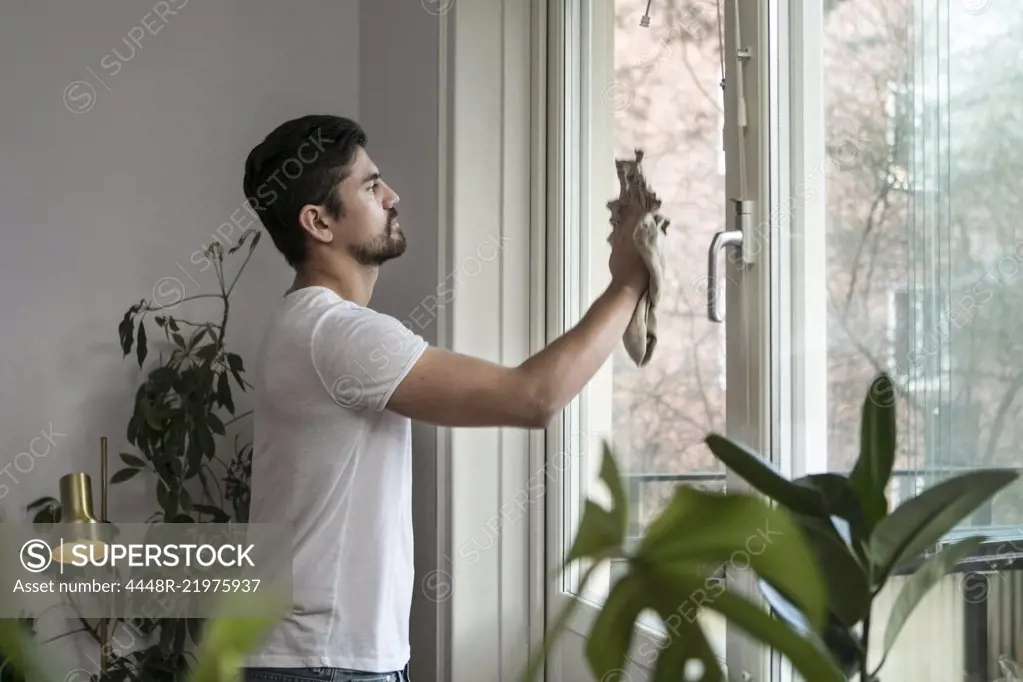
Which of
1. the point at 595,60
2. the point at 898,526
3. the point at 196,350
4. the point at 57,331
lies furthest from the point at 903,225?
the point at 57,331

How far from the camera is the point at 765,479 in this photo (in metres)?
0.66

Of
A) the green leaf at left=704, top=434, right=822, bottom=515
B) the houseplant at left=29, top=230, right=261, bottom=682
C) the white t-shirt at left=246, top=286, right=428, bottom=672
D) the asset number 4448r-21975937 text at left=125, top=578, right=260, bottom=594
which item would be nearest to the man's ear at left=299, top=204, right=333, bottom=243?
the white t-shirt at left=246, top=286, right=428, bottom=672

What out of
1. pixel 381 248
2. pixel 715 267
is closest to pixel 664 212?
pixel 715 267

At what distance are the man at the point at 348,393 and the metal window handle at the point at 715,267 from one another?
0.13 meters

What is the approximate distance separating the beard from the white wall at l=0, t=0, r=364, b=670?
2.98 feet

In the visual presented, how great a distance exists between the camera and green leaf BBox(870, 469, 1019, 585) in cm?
61

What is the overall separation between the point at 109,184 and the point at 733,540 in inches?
102

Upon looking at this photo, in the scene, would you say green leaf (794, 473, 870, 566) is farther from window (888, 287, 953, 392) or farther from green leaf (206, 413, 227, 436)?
green leaf (206, 413, 227, 436)

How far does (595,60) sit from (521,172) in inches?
10.6

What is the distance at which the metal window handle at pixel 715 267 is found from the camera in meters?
1.50

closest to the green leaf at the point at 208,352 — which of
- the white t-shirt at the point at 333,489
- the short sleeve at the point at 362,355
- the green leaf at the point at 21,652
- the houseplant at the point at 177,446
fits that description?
the houseplant at the point at 177,446

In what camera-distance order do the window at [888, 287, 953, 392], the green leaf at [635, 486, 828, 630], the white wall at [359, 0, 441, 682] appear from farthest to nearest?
the white wall at [359, 0, 441, 682], the window at [888, 287, 953, 392], the green leaf at [635, 486, 828, 630]

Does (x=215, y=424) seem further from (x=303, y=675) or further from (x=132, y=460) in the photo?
(x=303, y=675)

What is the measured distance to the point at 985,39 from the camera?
108cm
